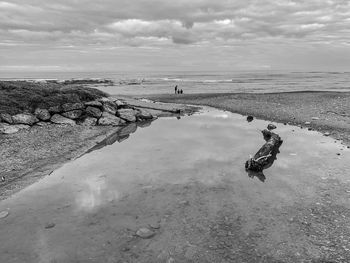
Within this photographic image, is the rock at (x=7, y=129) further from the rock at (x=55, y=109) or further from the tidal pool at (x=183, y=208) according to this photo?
the tidal pool at (x=183, y=208)

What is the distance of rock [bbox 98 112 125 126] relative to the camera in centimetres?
3028

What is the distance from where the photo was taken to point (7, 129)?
24125mm

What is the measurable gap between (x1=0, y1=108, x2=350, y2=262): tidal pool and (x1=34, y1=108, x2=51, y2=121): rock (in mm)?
9799

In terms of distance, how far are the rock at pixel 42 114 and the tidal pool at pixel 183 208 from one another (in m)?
9.80

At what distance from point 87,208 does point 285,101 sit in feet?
125

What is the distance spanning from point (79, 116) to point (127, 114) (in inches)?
195

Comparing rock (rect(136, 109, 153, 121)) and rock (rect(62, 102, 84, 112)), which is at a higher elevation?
rock (rect(62, 102, 84, 112))

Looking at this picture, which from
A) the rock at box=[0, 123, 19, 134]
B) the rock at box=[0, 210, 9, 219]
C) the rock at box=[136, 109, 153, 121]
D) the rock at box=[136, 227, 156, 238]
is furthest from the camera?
the rock at box=[136, 109, 153, 121]

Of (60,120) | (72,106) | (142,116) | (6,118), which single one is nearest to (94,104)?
(72,106)

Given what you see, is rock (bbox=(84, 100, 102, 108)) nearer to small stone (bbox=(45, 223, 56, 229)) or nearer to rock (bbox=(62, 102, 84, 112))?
rock (bbox=(62, 102, 84, 112))

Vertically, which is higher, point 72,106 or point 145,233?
point 72,106

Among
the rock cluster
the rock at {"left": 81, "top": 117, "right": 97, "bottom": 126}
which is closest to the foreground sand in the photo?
the rock cluster

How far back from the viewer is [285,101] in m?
44.6

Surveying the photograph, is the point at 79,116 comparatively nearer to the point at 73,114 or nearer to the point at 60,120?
the point at 73,114
